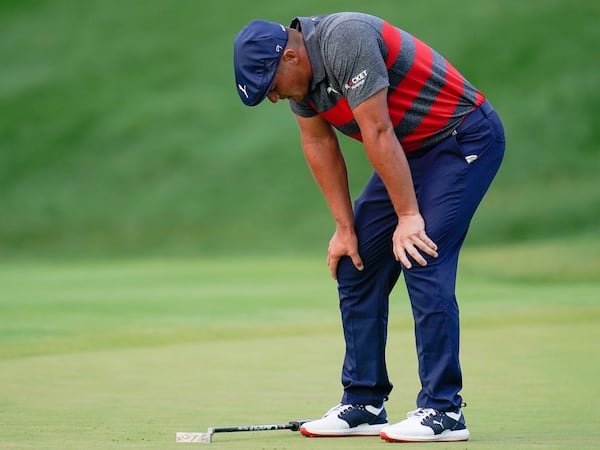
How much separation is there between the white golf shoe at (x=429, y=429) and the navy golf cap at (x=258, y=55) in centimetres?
108

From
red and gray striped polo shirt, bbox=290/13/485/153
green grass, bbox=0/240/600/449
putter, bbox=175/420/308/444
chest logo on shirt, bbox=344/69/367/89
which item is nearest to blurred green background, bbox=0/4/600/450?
green grass, bbox=0/240/600/449

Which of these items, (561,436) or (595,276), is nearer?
(561,436)

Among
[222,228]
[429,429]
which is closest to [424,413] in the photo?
[429,429]

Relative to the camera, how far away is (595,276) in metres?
10.5

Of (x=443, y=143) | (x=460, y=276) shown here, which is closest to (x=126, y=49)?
(x=460, y=276)

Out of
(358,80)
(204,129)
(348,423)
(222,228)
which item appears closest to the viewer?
(358,80)

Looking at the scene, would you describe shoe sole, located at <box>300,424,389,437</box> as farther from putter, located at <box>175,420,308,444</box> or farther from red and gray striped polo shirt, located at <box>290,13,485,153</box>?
red and gray striped polo shirt, located at <box>290,13,485,153</box>

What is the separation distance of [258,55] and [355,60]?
29 cm

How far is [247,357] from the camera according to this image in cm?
573

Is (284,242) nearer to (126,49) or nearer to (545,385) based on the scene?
(126,49)

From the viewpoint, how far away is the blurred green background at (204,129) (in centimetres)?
1430

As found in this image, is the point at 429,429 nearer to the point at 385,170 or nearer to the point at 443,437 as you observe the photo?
the point at 443,437

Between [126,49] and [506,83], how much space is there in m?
5.38

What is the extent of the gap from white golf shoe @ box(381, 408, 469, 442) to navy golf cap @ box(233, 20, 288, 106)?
1.08 metres
